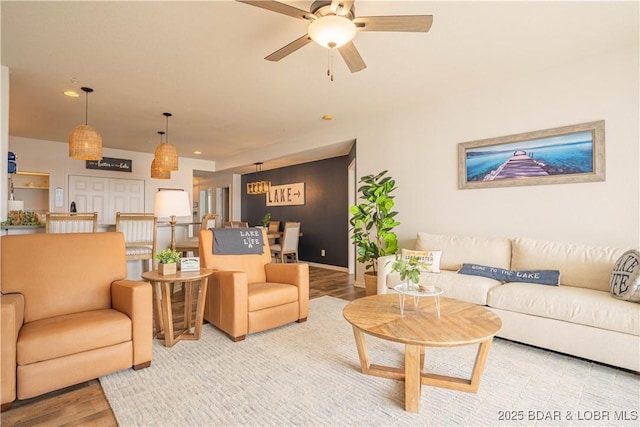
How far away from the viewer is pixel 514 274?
2.88 m

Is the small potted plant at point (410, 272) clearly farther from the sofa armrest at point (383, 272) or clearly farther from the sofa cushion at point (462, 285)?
the sofa armrest at point (383, 272)

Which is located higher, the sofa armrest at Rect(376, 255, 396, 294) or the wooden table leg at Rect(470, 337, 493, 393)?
the sofa armrest at Rect(376, 255, 396, 294)

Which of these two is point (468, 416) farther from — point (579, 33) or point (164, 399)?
point (579, 33)

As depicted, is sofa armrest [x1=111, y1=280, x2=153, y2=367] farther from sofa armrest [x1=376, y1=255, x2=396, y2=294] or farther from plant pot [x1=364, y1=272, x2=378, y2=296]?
plant pot [x1=364, y1=272, x2=378, y2=296]

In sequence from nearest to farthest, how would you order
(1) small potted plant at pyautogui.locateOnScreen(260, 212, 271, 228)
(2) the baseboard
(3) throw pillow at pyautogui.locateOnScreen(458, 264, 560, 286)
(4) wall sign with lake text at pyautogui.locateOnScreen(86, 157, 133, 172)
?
1. (3) throw pillow at pyautogui.locateOnScreen(458, 264, 560, 286)
2. (2) the baseboard
3. (4) wall sign with lake text at pyautogui.locateOnScreen(86, 157, 133, 172)
4. (1) small potted plant at pyautogui.locateOnScreen(260, 212, 271, 228)

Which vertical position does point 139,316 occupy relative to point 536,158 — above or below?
below

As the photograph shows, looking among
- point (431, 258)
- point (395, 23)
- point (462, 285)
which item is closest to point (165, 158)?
point (395, 23)

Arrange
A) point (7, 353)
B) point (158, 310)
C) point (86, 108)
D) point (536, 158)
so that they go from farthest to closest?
point (86, 108) < point (536, 158) < point (158, 310) < point (7, 353)

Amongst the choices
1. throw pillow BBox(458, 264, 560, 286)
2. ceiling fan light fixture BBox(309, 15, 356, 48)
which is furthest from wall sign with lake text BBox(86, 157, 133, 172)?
throw pillow BBox(458, 264, 560, 286)

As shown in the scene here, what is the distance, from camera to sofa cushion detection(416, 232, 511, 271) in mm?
3191

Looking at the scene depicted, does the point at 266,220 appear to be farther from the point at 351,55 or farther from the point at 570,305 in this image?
the point at 570,305

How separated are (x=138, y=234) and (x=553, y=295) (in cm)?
451

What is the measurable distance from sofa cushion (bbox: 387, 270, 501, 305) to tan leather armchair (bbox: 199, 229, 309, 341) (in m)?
1.28

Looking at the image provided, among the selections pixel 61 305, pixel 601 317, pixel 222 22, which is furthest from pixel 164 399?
pixel 601 317
